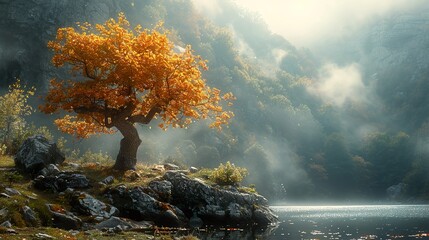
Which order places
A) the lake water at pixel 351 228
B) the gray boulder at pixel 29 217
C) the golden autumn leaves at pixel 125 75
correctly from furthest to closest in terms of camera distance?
the golden autumn leaves at pixel 125 75 < the lake water at pixel 351 228 < the gray boulder at pixel 29 217

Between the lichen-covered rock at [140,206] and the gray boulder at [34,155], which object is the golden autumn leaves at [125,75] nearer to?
the gray boulder at [34,155]

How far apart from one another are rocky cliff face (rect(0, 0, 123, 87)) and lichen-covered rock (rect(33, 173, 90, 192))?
96535 millimetres

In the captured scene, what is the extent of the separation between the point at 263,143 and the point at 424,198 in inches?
2967

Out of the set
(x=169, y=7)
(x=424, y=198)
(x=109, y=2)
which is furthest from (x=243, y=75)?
(x=424, y=198)

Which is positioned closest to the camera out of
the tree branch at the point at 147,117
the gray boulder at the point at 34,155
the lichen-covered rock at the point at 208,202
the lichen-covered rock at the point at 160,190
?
the gray boulder at the point at 34,155

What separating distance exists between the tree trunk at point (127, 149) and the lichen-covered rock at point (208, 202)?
3792 mm

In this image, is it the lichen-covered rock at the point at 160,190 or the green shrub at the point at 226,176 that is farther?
the green shrub at the point at 226,176

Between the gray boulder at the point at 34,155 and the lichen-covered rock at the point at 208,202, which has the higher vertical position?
the gray boulder at the point at 34,155

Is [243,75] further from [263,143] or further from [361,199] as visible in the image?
[361,199]

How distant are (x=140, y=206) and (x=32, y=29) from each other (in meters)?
114

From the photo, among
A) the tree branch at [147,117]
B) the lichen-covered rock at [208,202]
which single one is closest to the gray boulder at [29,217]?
the lichen-covered rock at [208,202]

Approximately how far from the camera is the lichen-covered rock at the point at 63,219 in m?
22.9

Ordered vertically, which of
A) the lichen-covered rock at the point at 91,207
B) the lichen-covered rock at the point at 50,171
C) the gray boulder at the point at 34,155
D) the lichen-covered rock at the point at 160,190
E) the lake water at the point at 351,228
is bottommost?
the lake water at the point at 351,228

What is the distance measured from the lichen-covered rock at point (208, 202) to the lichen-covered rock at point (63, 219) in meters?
10.4
